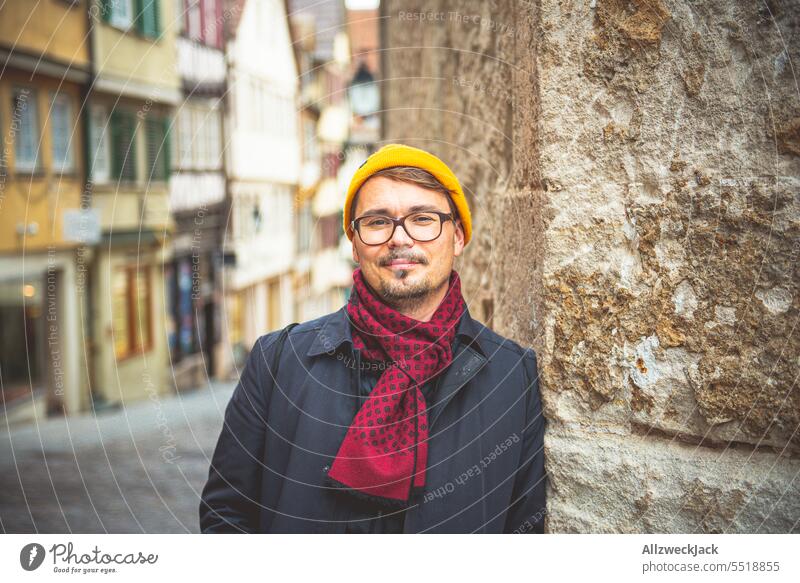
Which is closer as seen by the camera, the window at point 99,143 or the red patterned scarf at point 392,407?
the red patterned scarf at point 392,407

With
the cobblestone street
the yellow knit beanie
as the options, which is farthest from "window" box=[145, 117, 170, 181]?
the yellow knit beanie

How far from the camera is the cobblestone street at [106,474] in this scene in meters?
6.01

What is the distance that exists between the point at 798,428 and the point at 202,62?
14842 mm

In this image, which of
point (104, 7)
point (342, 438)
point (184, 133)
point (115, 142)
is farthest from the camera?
point (184, 133)

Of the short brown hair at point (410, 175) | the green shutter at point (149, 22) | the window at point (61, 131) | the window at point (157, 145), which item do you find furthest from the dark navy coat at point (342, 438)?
the green shutter at point (149, 22)

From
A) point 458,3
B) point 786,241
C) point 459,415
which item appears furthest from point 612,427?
point 458,3

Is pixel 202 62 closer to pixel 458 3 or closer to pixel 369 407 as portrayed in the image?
pixel 458 3

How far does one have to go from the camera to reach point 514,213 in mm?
1880

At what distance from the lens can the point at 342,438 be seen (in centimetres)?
166

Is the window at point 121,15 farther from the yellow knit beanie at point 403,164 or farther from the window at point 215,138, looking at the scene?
the yellow knit beanie at point 403,164

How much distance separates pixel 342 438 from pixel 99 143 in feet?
38.5

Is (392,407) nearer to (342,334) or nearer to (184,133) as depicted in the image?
(342,334)

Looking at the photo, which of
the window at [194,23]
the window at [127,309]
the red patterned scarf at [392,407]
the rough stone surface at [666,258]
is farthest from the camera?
the window at [194,23]

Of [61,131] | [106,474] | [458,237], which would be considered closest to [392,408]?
[458,237]
